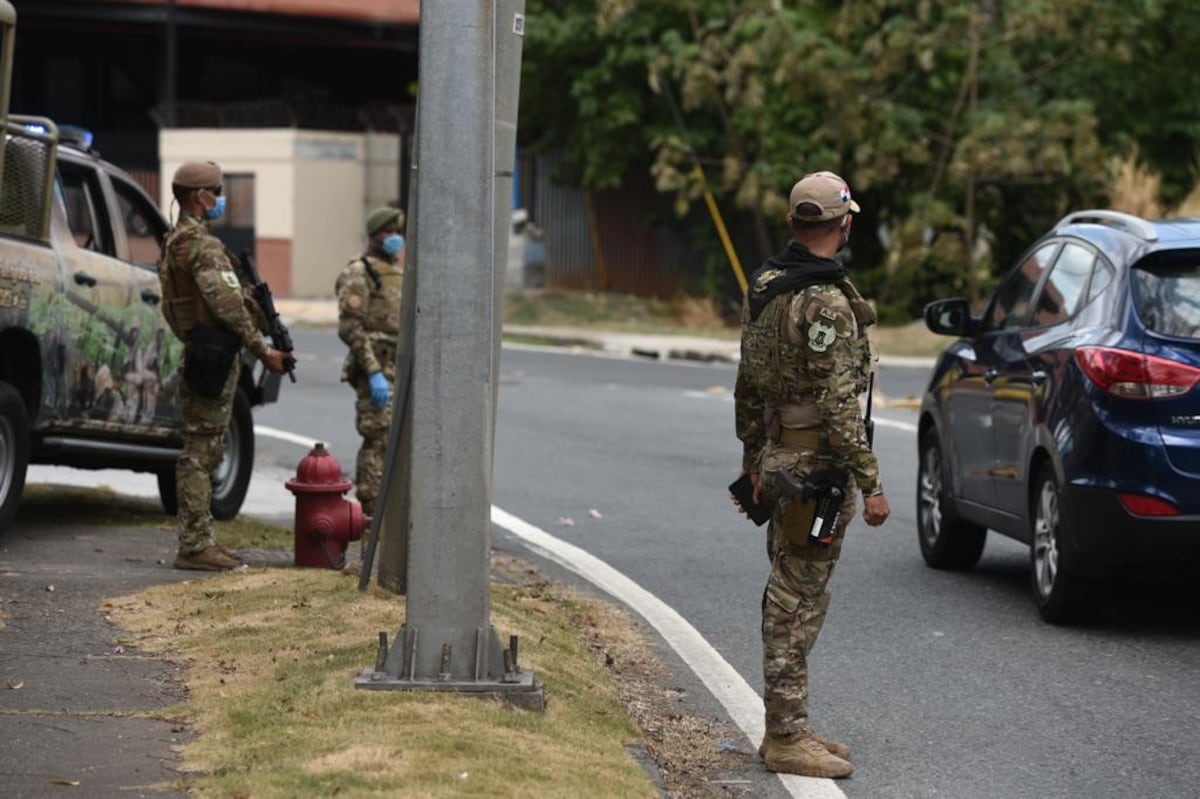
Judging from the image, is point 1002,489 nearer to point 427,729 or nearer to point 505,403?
point 427,729

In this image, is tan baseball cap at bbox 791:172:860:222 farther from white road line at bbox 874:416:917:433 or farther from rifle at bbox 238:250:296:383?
white road line at bbox 874:416:917:433

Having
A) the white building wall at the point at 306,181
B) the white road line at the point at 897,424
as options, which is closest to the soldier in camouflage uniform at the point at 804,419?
the white road line at the point at 897,424

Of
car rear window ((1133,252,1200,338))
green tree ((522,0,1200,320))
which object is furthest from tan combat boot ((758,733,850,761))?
green tree ((522,0,1200,320))

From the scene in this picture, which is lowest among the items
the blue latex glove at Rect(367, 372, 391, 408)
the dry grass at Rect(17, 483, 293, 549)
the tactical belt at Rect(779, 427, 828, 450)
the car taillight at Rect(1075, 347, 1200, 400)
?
the dry grass at Rect(17, 483, 293, 549)

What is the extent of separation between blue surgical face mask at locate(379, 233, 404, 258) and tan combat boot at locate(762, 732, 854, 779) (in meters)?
5.45

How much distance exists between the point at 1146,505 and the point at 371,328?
4635mm

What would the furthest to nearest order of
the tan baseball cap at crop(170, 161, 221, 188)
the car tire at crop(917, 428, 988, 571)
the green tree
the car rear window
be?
1. the green tree
2. the car tire at crop(917, 428, 988, 571)
3. the tan baseball cap at crop(170, 161, 221, 188)
4. the car rear window

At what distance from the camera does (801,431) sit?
22.6ft

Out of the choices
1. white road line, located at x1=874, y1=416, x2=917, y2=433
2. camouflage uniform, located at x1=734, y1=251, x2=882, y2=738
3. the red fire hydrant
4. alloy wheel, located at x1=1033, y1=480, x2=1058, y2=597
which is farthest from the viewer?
white road line, located at x1=874, y1=416, x2=917, y2=433

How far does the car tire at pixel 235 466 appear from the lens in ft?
40.4

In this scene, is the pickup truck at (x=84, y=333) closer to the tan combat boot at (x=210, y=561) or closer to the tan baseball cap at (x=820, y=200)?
the tan combat boot at (x=210, y=561)

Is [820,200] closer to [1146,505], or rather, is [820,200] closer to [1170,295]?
[1146,505]

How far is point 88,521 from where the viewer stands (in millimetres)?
11898

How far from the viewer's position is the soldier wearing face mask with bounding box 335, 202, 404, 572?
11633mm
